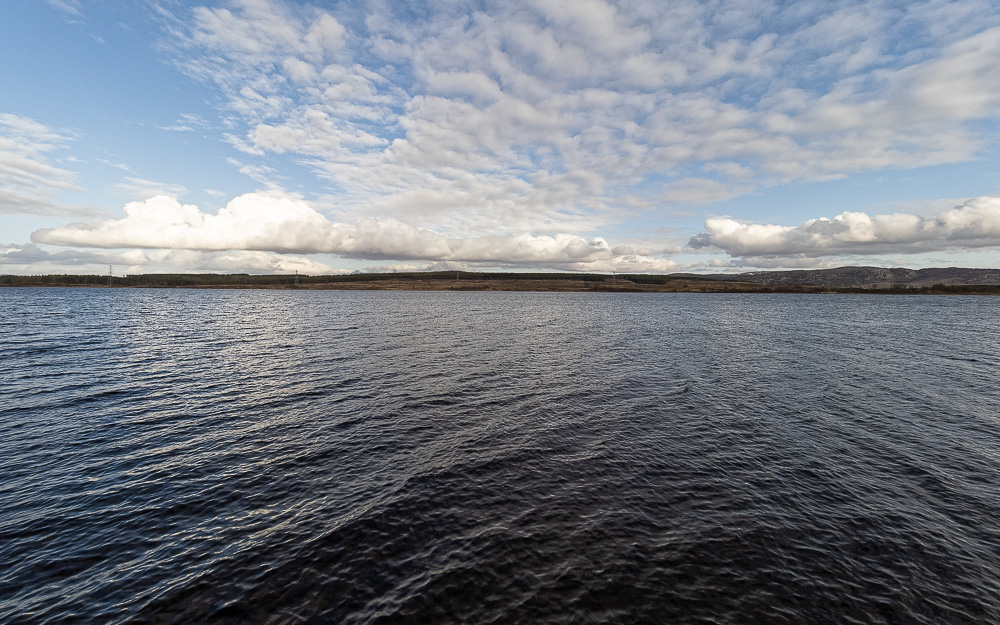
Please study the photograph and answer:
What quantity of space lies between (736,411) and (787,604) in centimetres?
2186

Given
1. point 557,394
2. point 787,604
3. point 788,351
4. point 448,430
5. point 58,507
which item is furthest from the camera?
point 788,351

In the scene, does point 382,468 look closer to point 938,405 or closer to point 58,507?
point 58,507

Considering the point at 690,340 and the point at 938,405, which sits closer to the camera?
the point at 938,405

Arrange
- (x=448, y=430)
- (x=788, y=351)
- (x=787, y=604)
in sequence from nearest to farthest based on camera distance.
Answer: (x=787, y=604) < (x=448, y=430) < (x=788, y=351)

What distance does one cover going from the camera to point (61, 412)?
29688mm

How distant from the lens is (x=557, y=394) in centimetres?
3706

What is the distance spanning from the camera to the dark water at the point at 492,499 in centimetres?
1328

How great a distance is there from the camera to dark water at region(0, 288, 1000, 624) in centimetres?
1328

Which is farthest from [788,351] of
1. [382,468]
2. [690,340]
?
[382,468]

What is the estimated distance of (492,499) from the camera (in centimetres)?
1908

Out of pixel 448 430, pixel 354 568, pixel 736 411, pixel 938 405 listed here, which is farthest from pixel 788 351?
pixel 354 568

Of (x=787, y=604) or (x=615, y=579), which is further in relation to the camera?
(x=615, y=579)

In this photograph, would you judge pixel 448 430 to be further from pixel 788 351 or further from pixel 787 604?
pixel 788 351

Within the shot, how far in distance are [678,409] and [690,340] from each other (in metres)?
46.7
